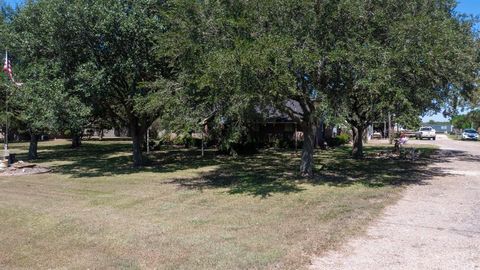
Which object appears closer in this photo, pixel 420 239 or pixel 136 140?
pixel 420 239

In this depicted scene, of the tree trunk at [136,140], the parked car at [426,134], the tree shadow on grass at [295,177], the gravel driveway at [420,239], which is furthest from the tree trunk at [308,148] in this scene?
the parked car at [426,134]

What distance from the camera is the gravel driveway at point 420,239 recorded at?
20.3 ft

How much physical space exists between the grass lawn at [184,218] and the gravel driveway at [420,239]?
35cm

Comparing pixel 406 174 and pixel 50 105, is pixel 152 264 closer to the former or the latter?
pixel 50 105

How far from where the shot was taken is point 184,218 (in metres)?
9.28

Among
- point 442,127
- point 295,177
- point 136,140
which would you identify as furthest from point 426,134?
point 442,127

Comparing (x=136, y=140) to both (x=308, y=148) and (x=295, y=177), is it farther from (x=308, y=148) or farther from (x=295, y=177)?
(x=308, y=148)

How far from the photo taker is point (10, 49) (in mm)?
18672

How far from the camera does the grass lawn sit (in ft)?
21.6

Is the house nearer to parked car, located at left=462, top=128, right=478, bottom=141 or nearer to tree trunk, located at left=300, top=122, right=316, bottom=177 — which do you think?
parked car, located at left=462, top=128, right=478, bottom=141

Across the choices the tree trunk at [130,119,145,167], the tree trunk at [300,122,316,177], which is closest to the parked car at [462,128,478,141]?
the tree trunk at [300,122,316,177]

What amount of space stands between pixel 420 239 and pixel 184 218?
445cm

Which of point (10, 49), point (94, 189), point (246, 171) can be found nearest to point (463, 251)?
point (94, 189)

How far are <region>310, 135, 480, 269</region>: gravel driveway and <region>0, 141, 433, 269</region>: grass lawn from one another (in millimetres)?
346
